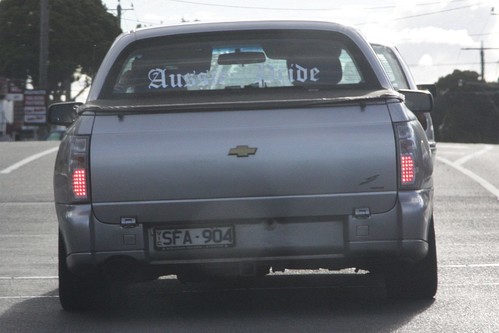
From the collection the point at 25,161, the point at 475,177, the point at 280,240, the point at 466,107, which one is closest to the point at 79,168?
the point at 280,240

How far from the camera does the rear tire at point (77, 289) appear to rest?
916cm

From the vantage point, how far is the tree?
7419 centimetres

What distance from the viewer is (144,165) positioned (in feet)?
28.0

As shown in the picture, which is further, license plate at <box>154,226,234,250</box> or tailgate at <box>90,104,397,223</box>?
license plate at <box>154,226,234,250</box>

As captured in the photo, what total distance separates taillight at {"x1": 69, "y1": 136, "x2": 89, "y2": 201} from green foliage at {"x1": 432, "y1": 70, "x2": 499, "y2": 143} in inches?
4672

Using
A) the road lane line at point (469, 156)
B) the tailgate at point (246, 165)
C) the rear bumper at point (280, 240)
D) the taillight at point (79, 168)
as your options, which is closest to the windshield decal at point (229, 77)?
the tailgate at point (246, 165)

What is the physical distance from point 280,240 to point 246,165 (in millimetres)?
451

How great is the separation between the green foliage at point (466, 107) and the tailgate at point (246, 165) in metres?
119

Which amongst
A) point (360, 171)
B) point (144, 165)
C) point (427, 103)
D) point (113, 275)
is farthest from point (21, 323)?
point (427, 103)

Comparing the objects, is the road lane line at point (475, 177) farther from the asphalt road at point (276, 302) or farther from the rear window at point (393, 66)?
the asphalt road at point (276, 302)

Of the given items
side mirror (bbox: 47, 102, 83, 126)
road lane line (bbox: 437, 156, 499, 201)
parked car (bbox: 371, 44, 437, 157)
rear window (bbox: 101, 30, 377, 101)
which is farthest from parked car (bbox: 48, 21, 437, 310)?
road lane line (bbox: 437, 156, 499, 201)

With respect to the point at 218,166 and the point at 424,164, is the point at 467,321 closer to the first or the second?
the point at 424,164

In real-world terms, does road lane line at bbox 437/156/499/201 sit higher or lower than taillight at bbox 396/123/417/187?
lower

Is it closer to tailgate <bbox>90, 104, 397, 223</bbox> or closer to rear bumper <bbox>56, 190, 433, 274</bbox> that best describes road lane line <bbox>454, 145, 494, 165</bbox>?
rear bumper <bbox>56, 190, 433, 274</bbox>
